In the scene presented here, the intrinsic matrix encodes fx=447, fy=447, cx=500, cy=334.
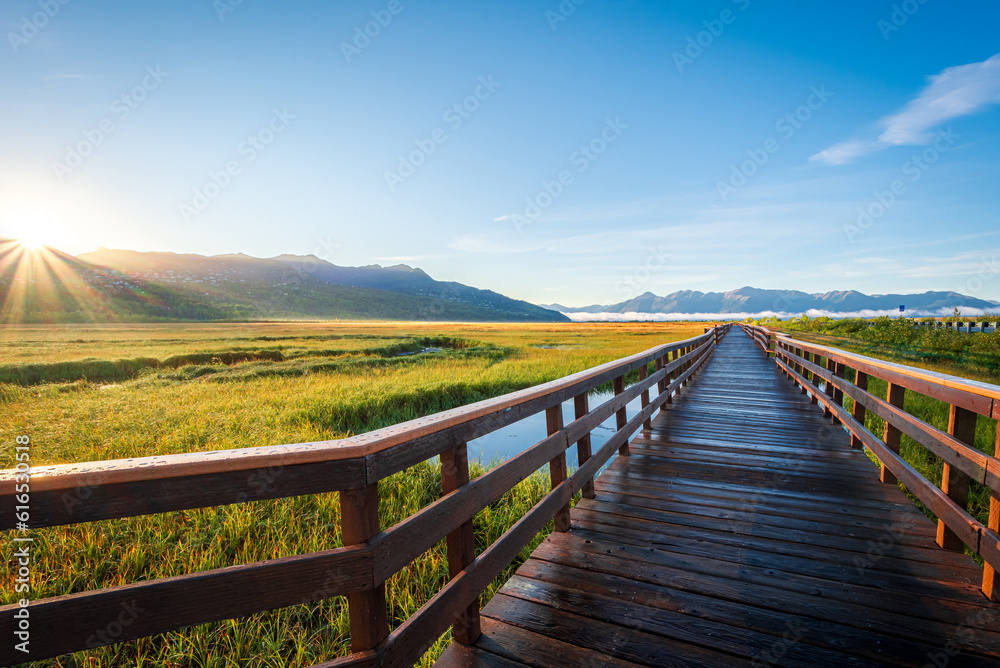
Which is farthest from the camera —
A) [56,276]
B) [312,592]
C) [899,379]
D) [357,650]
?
[56,276]

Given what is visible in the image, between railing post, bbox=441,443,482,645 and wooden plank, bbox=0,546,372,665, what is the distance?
666mm

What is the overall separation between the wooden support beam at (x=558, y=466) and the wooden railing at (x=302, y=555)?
0.90 metres

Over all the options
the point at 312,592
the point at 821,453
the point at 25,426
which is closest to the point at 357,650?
the point at 312,592

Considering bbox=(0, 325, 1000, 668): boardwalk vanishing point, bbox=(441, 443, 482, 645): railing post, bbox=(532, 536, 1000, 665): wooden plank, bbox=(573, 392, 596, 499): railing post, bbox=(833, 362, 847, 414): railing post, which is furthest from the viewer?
bbox=(833, 362, 847, 414): railing post

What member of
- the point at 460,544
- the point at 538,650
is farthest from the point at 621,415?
the point at 460,544

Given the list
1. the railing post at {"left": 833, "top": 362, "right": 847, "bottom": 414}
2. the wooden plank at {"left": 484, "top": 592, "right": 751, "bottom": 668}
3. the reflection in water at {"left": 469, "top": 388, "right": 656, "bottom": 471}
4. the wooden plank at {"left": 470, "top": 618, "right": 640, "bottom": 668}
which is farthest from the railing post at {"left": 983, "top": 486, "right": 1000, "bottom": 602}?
the reflection in water at {"left": 469, "top": 388, "right": 656, "bottom": 471}

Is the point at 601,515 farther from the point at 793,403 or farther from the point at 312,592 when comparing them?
the point at 793,403

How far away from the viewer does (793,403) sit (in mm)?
8594

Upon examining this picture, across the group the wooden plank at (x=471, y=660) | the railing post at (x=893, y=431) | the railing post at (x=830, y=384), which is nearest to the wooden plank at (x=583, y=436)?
the wooden plank at (x=471, y=660)

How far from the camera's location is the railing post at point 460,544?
2.19 metres

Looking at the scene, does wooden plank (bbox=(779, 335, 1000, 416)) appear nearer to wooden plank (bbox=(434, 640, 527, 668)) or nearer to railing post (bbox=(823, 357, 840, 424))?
railing post (bbox=(823, 357, 840, 424))

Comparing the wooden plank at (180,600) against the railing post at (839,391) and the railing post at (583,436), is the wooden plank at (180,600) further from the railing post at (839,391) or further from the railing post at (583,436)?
the railing post at (839,391)

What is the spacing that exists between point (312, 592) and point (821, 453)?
20.2 feet

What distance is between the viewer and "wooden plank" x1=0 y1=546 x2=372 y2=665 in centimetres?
113
